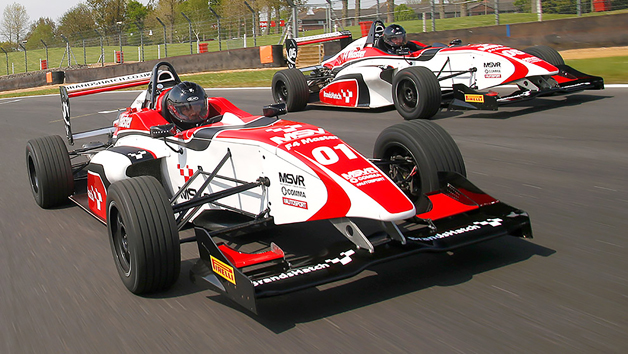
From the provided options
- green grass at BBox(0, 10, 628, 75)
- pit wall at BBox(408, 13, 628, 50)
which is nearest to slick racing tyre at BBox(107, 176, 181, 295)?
pit wall at BBox(408, 13, 628, 50)

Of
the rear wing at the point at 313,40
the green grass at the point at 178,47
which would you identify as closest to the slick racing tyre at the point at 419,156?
the rear wing at the point at 313,40

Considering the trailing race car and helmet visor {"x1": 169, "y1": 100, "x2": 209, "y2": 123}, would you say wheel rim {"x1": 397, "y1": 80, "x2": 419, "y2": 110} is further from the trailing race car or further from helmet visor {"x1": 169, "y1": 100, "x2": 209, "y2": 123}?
helmet visor {"x1": 169, "y1": 100, "x2": 209, "y2": 123}

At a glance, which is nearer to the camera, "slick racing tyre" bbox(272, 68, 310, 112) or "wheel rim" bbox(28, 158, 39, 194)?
"wheel rim" bbox(28, 158, 39, 194)

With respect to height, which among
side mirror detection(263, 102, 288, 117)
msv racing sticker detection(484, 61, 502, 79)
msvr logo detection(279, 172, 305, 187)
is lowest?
msvr logo detection(279, 172, 305, 187)

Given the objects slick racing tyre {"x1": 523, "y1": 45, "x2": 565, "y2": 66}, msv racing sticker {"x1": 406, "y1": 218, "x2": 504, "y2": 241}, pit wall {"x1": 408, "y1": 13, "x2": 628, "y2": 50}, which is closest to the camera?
msv racing sticker {"x1": 406, "y1": 218, "x2": 504, "y2": 241}

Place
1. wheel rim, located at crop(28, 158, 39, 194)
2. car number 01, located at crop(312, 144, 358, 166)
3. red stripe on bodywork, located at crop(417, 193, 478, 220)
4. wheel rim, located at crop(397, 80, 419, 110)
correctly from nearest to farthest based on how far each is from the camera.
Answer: car number 01, located at crop(312, 144, 358, 166) → red stripe on bodywork, located at crop(417, 193, 478, 220) → wheel rim, located at crop(28, 158, 39, 194) → wheel rim, located at crop(397, 80, 419, 110)

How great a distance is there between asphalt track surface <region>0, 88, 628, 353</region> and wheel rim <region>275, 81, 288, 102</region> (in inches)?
297

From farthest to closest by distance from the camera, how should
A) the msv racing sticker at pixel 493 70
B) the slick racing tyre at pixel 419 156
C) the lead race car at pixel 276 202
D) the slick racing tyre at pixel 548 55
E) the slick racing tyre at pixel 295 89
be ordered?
the slick racing tyre at pixel 295 89, the slick racing tyre at pixel 548 55, the msv racing sticker at pixel 493 70, the slick racing tyre at pixel 419 156, the lead race car at pixel 276 202

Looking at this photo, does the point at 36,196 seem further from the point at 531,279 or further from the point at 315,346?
the point at 531,279

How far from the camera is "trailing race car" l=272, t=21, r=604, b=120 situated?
10094mm

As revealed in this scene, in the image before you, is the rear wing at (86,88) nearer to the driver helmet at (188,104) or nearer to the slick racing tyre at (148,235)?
the driver helmet at (188,104)

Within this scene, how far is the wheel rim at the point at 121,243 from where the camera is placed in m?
4.45

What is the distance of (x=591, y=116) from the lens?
9.79 m

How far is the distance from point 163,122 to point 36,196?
201 cm
